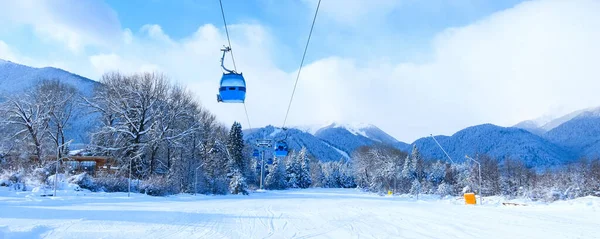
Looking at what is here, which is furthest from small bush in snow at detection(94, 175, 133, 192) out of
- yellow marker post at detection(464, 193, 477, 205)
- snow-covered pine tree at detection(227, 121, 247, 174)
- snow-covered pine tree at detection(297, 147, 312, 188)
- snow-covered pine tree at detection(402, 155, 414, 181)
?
snow-covered pine tree at detection(297, 147, 312, 188)

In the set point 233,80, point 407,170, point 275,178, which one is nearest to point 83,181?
point 233,80

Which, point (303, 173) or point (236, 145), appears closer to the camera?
point (236, 145)

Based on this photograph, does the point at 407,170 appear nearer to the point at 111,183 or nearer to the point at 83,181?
the point at 111,183

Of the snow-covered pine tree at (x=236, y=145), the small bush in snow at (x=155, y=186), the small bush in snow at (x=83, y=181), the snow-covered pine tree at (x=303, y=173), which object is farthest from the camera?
the snow-covered pine tree at (x=303, y=173)

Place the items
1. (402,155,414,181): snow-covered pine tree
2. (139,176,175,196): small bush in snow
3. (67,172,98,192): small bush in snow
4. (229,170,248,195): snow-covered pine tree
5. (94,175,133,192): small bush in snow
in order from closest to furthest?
(67,172,98,192): small bush in snow → (94,175,133,192): small bush in snow → (139,176,175,196): small bush in snow → (229,170,248,195): snow-covered pine tree → (402,155,414,181): snow-covered pine tree

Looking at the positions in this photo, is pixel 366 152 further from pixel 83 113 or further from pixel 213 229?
pixel 213 229

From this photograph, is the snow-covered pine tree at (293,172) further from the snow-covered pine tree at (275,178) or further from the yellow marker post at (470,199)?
the yellow marker post at (470,199)

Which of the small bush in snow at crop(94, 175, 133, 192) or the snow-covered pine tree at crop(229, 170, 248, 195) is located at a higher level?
the small bush in snow at crop(94, 175, 133, 192)

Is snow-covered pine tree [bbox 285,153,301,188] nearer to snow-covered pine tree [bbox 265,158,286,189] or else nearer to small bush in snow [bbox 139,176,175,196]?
snow-covered pine tree [bbox 265,158,286,189]

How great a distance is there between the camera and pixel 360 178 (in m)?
92.8

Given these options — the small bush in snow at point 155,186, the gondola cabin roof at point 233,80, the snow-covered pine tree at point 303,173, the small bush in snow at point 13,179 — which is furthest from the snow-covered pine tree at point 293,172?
the gondola cabin roof at point 233,80

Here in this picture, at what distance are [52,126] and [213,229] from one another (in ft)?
113

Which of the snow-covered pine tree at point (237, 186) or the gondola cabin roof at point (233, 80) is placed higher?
the gondola cabin roof at point (233, 80)

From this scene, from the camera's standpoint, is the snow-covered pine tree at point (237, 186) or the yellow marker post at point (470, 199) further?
the snow-covered pine tree at point (237, 186)
